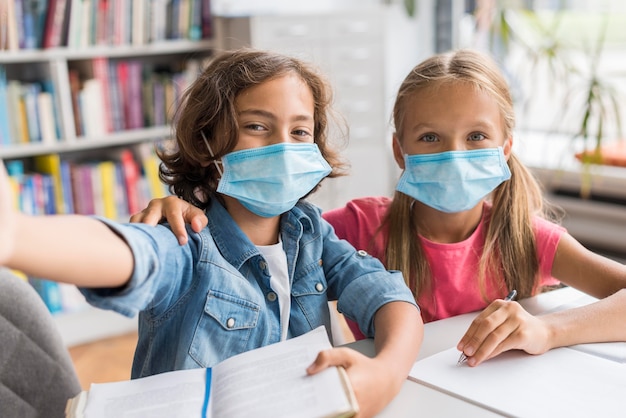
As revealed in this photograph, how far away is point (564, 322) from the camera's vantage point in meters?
1.12

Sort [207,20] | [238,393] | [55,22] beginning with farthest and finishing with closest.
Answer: [207,20], [55,22], [238,393]

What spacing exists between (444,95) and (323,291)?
435 millimetres

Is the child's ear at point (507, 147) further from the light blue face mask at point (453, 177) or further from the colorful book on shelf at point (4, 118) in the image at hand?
the colorful book on shelf at point (4, 118)

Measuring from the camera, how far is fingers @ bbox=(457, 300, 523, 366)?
102cm

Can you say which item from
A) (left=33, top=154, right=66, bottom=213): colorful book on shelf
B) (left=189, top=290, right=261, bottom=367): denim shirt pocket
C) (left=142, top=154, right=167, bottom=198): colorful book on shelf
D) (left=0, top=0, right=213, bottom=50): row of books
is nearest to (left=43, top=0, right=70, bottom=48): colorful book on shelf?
(left=0, top=0, right=213, bottom=50): row of books

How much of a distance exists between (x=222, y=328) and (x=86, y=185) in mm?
2195

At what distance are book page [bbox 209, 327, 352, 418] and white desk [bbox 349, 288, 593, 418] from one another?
114 millimetres

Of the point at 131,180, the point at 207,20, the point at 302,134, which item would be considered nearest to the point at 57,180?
the point at 131,180

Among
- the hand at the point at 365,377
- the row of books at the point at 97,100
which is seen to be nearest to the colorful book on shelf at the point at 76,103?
the row of books at the point at 97,100

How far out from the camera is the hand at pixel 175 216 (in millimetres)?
1019

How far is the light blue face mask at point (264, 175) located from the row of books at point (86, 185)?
2076 mm

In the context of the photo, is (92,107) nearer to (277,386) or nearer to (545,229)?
(545,229)

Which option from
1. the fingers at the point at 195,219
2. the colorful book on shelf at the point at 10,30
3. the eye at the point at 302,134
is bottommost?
the fingers at the point at 195,219

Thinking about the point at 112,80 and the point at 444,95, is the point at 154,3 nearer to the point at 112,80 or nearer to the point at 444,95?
the point at 112,80
